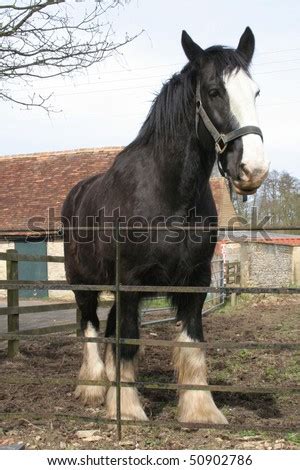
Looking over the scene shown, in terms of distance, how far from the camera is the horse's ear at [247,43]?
4461 millimetres

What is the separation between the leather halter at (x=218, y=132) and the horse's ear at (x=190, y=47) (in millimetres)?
233

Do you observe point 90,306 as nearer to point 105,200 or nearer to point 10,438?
point 105,200

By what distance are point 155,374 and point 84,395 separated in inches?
50.5

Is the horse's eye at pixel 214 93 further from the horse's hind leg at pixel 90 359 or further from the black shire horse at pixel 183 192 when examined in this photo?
the horse's hind leg at pixel 90 359

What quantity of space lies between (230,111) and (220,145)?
24cm

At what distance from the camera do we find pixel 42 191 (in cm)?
2350

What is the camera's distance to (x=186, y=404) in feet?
14.2

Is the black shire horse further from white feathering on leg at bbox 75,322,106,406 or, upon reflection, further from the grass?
white feathering on leg at bbox 75,322,106,406

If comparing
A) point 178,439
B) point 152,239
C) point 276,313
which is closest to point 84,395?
point 178,439

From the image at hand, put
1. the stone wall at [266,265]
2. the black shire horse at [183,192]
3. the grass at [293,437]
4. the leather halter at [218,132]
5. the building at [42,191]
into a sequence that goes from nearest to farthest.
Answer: the leather halter at [218,132] < the grass at [293,437] < the black shire horse at [183,192] < the stone wall at [266,265] < the building at [42,191]

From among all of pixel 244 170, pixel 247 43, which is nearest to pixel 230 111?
pixel 244 170

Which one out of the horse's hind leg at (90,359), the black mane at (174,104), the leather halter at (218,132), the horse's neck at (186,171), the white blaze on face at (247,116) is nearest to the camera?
the white blaze on face at (247,116)

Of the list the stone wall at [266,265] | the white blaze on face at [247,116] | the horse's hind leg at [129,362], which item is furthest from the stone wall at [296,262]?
the white blaze on face at [247,116]

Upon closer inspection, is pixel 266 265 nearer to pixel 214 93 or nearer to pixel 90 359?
pixel 90 359
